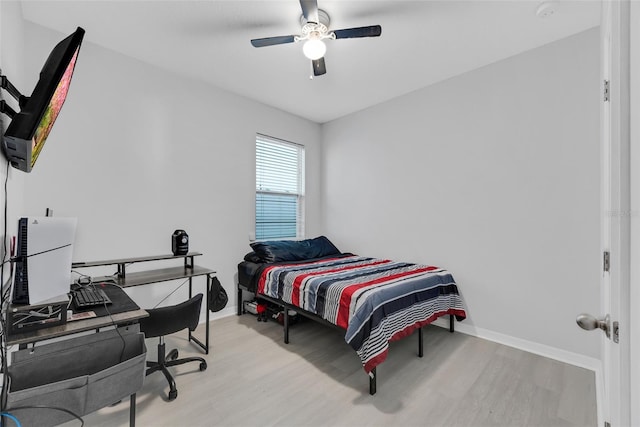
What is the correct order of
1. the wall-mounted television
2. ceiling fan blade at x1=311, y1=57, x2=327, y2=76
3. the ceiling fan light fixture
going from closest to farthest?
the wall-mounted television < the ceiling fan light fixture < ceiling fan blade at x1=311, y1=57, x2=327, y2=76

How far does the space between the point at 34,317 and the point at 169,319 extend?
0.68 meters

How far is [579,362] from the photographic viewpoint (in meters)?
2.29

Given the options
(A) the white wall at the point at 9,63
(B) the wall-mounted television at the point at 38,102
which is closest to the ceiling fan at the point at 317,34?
(B) the wall-mounted television at the point at 38,102

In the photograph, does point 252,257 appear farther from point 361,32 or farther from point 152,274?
point 361,32

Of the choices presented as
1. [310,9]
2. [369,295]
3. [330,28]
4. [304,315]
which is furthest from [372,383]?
[330,28]

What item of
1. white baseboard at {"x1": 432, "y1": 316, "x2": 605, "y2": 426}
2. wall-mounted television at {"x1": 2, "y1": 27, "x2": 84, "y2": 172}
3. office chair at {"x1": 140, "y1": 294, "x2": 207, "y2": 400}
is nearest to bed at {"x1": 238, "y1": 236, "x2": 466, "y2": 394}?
white baseboard at {"x1": 432, "y1": 316, "x2": 605, "y2": 426}

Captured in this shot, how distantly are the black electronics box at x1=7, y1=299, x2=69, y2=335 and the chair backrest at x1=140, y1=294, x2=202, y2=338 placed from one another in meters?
0.50

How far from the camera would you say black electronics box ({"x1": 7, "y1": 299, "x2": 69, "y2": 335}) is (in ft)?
4.13

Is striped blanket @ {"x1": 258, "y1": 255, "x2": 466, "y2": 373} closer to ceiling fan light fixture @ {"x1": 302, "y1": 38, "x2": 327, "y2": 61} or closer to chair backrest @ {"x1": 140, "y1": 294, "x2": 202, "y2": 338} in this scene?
chair backrest @ {"x1": 140, "y1": 294, "x2": 202, "y2": 338}

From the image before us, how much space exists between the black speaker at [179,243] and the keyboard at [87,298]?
1036 millimetres

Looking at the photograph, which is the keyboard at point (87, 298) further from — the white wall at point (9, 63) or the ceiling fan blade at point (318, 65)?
the ceiling fan blade at point (318, 65)

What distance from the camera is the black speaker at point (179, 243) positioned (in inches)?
111

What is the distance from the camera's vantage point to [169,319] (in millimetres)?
1893

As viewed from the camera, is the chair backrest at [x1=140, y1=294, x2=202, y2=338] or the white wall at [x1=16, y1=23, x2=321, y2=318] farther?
the white wall at [x1=16, y1=23, x2=321, y2=318]
